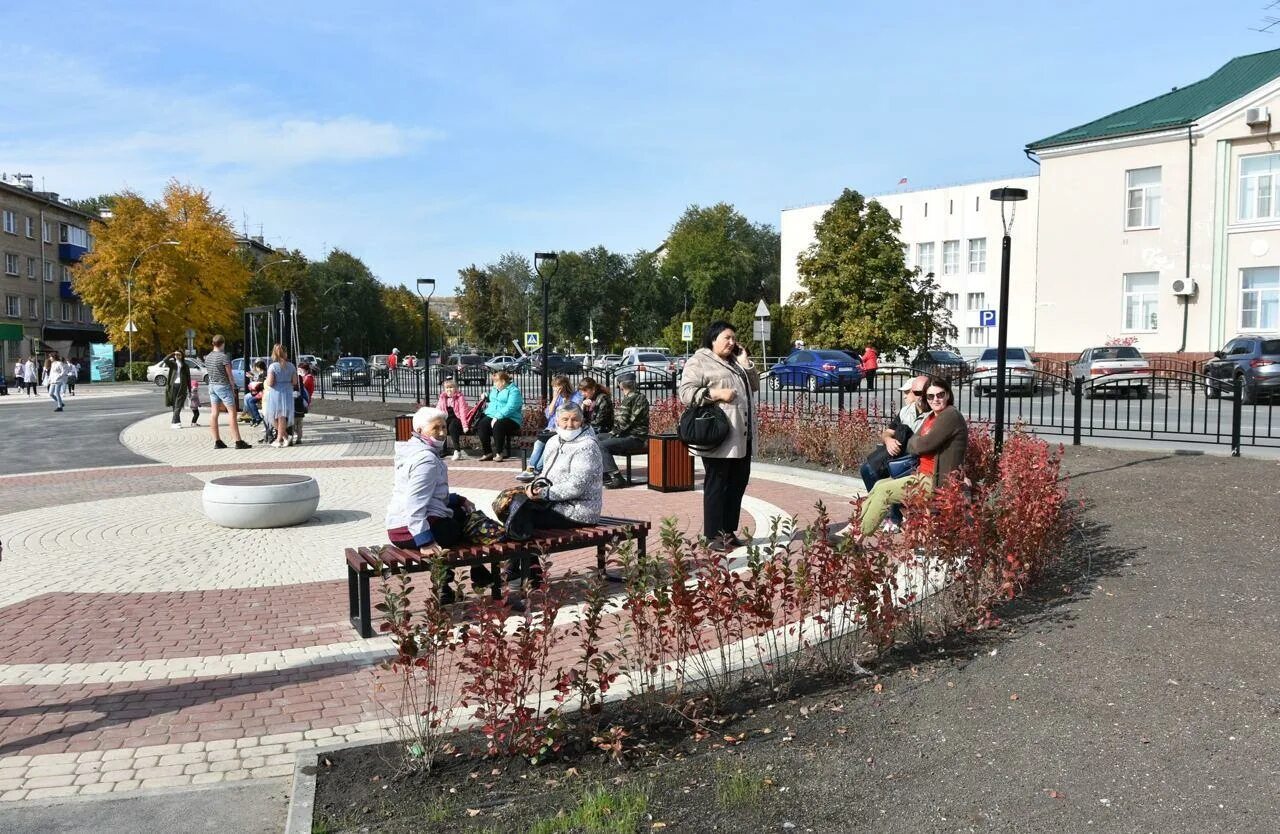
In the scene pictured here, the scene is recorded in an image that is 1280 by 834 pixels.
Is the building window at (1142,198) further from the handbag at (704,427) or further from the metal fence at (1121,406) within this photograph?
the handbag at (704,427)

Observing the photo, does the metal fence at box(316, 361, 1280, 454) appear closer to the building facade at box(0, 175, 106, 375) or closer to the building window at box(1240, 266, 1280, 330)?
the building window at box(1240, 266, 1280, 330)

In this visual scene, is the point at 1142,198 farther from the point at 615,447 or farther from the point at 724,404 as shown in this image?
the point at 724,404

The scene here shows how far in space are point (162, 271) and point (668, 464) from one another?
50727mm

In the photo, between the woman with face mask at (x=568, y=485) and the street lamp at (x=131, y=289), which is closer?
the woman with face mask at (x=568, y=485)

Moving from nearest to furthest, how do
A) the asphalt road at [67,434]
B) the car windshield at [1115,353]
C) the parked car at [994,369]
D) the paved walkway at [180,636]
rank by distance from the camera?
the paved walkway at [180,636], the asphalt road at [67,434], the parked car at [994,369], the car windshield at [1115,353]

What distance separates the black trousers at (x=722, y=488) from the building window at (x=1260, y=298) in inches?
1277

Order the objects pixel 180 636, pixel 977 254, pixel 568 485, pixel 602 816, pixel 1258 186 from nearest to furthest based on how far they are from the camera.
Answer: pixel 602 816 < pixel 180 636 < pixel 568 485 < pixel 1258 186 < pixel 977 254

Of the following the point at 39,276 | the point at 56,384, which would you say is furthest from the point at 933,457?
the point at 39,276

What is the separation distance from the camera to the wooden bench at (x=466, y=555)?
5.84 meters

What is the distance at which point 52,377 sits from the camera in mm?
28531

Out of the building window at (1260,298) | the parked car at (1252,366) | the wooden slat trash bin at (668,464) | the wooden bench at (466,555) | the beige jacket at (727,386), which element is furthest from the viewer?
the building window at (1260,298)

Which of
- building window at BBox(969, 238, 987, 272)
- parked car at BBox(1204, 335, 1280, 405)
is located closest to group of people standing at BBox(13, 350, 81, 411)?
parked car at BBox(1204, 335, 1280, 405)

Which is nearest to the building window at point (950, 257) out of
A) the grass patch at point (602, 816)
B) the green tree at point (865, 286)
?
the green tree at point (865, 286)

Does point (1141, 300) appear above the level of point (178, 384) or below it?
above
